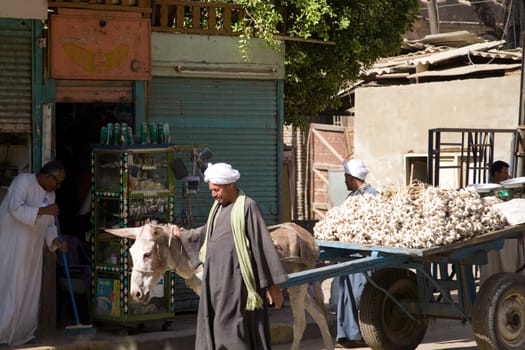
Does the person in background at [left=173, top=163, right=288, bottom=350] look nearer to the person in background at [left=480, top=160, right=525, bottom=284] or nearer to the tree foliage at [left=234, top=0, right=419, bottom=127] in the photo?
the person in background at [left=480, top=160, right=525, bottom=284]

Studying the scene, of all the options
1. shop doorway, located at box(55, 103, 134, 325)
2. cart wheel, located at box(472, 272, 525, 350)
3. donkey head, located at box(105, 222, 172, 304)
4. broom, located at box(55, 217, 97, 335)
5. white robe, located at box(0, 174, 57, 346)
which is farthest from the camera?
shop doorway, located at box(55, 103, 134, 325)

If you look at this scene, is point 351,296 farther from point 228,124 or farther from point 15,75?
point 15,75

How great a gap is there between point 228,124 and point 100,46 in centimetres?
173

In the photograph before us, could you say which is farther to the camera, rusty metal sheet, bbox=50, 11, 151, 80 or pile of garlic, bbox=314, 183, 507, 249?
rusty metal sheet, bbox=50, 11, 151, 80

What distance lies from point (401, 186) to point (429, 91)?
9.37m

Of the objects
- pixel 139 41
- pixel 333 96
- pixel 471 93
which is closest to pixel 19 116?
pixel 139 41

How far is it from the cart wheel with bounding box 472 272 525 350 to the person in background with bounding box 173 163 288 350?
6.79 ft

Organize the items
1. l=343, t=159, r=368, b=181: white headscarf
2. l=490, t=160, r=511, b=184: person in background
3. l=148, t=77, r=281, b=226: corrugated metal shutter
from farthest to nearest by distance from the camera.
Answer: l=490, t=160, r=511, b=184: person in background
l=148, t=77, r=281, b=226: corrugated metal shutter
l=343, t=159, r=368, b=181: white headscarf

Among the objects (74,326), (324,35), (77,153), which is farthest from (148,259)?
(324,35)

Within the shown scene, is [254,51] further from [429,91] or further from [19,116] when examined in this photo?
[429,91]

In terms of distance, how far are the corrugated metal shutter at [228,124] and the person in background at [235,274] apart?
3235 millimetres

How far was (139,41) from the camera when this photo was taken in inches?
397

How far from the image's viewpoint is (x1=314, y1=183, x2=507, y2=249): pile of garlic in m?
7.88

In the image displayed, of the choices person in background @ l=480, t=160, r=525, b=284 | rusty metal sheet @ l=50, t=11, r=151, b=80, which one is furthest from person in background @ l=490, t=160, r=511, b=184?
rusty metal sheet @ l=50, t=11, r=151, b=80
